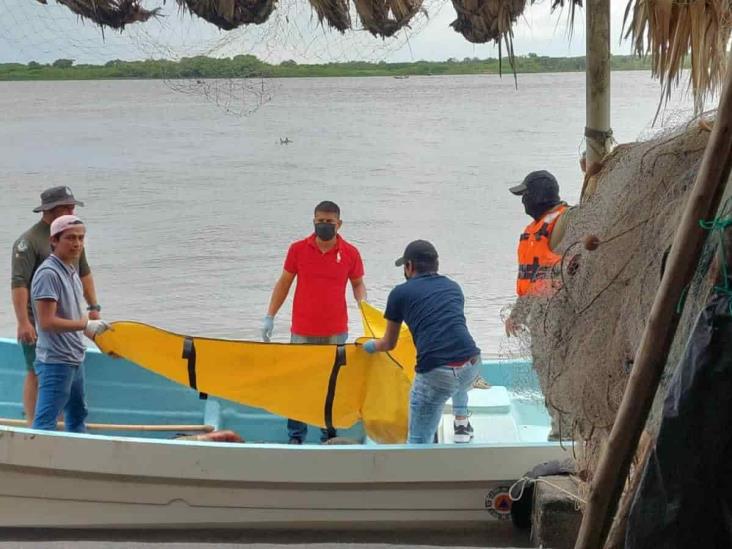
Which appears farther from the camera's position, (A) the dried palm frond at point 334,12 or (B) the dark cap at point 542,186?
(B) the dark cap at point 542,186

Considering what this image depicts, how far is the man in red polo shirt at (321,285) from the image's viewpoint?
628 cm

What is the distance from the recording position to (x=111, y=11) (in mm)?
4969

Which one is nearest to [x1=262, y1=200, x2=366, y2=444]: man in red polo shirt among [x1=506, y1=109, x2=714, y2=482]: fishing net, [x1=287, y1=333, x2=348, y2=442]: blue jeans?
[x1=287, y1=333, x2=348, y2=442]: blue jeans

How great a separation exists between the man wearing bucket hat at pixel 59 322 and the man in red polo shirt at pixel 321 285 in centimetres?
126

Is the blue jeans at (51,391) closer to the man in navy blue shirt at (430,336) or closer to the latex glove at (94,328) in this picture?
the latex glove at (94,328)

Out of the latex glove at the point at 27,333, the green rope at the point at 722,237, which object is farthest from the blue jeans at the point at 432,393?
the green rope at the point at 722,237

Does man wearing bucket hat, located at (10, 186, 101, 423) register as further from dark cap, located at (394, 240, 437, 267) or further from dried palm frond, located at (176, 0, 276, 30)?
dark cap, located at (394, 240, 437, 267)

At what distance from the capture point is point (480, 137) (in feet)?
132

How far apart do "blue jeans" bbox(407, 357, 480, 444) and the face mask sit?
1.22 metres

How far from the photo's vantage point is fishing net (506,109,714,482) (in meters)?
2.74

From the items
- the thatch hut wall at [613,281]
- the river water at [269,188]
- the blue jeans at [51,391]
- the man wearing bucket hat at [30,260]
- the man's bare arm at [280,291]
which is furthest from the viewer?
the river water at [269,188]

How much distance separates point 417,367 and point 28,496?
7.43 ft

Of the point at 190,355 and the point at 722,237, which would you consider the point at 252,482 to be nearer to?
the point at 190,355

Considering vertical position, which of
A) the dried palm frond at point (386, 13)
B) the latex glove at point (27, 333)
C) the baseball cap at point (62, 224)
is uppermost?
the dried palm frond at point (386, 13)
